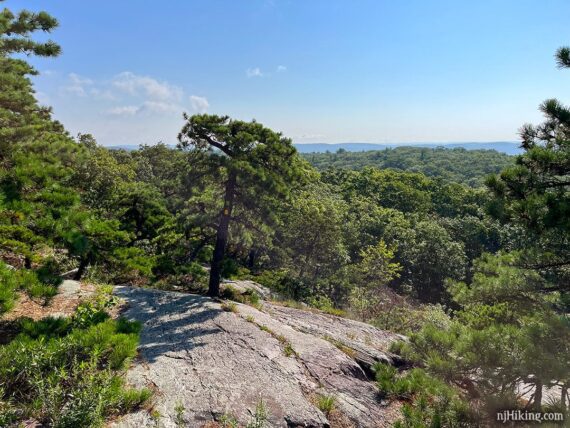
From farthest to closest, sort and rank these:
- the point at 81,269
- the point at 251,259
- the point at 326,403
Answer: the point at 251,259, the point at 81,269, the point at 326,403

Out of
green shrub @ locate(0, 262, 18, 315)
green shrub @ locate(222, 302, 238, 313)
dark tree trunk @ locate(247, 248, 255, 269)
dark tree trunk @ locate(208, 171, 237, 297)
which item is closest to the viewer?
green shrub @ locate(0, 262, 18, 315)

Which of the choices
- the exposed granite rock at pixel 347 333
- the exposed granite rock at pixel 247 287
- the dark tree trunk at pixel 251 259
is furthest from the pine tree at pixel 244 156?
the dark tree trunk at pixel 251 259

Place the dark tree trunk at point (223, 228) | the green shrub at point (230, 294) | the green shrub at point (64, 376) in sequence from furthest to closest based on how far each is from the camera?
1. the green shrub at point (230, 294)
2. the dark tree trunk at point (223, 228)
3. the green shrub at point (64, 376)

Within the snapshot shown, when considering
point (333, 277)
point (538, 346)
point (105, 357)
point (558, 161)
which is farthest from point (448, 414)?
point (333, 277)

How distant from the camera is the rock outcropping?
16.4 feet

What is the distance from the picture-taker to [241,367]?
20.2 feet

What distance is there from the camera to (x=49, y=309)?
21.2ft

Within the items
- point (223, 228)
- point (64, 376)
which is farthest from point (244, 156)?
point (64, 376)

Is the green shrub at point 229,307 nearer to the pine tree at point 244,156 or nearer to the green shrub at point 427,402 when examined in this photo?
the pine tree at point 244,156

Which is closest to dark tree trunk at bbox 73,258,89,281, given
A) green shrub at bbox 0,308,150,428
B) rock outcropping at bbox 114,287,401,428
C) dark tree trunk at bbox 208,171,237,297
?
rock outcropping at bbox 114,287,401,428

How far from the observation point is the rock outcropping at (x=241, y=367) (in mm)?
5008

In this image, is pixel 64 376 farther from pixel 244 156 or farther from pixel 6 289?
pixel 244 156

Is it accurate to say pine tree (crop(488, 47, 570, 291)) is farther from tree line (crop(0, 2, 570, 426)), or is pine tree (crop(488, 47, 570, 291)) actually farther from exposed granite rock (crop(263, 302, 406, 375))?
exposed granite rock (crop(263, 302, 406, 375))

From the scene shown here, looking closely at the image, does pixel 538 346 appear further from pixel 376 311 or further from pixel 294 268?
pixel 294 268
